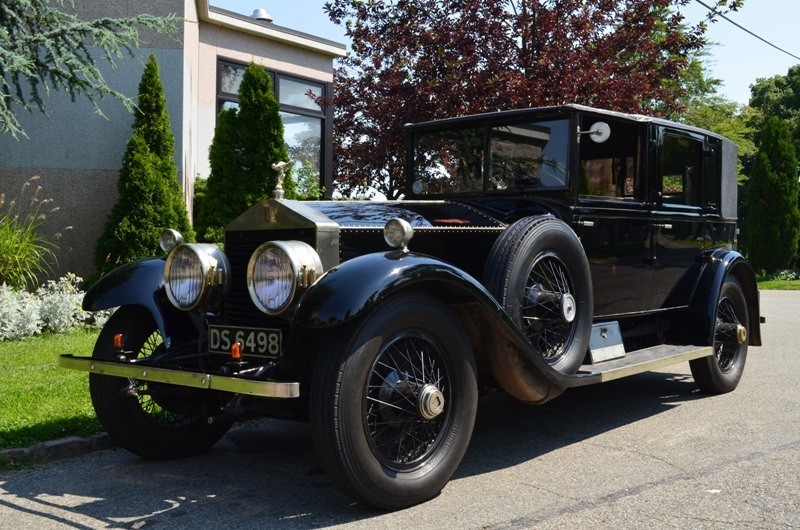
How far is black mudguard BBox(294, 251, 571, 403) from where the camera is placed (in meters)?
3.36

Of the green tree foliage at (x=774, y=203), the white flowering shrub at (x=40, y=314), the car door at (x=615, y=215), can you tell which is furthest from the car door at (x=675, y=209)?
the green tree foliage at (x=774, y=203)

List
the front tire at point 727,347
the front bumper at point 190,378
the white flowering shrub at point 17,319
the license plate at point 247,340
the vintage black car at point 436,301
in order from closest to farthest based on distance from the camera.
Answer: the front bumper at point 190,378
the vintage black car at point 436,301
the license plate at point 247,340
the front tire at point 727,347
the white flowering shrub at point 17,319

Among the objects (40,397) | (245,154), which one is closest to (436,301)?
(40,397)

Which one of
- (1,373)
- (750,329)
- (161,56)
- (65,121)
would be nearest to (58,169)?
(65,121)

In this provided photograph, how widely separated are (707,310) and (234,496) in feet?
12.1

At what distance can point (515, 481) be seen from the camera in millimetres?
3963

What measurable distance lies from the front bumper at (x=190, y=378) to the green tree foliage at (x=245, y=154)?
23.9 feet

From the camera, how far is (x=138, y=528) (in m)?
3.32

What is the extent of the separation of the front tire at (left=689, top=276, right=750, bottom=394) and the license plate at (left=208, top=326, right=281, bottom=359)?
11.7 feet

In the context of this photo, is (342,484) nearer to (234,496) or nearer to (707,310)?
(234,496)

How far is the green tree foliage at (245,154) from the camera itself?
36.6 ft

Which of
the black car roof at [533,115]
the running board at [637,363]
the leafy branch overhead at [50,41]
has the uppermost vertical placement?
the leafy branch overhead at [50,41]

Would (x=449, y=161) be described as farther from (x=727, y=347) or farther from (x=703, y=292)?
(x=727, y=347)

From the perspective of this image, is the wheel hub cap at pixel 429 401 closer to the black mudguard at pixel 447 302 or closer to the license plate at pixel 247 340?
the black mudguard at pixel 447 302
